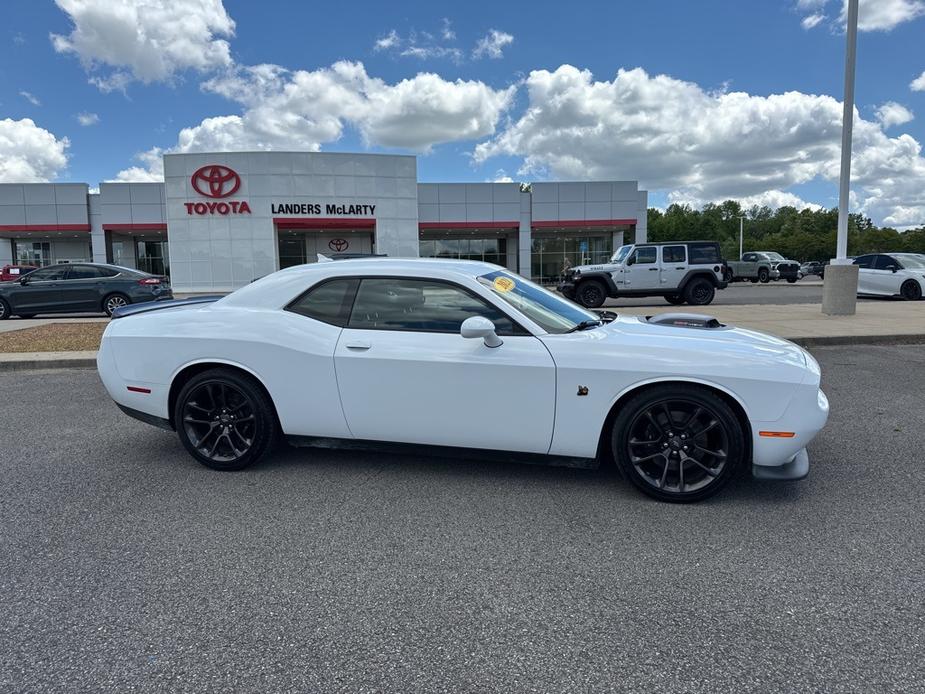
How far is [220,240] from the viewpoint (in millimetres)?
31500

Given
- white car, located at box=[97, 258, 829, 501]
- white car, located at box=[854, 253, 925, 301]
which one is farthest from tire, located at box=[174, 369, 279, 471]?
white car, located at box=[854, 253, 925, 301]

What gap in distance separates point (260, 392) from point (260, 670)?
2.26m

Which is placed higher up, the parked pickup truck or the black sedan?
the parked pickup truck

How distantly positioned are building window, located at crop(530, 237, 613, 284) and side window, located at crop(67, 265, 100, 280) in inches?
1087

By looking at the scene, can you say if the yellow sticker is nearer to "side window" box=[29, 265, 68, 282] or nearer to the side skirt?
the side skirt

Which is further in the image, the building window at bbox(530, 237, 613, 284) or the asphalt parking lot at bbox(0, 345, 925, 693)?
the building window at bbox(530, 237, 613, 284)

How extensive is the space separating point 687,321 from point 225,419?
340 cm

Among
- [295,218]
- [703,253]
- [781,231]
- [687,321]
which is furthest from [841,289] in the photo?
[781,231]

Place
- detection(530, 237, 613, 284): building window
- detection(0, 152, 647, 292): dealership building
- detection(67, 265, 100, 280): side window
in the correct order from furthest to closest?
detection(530, 237, 613, 284): building window < detection(0, 152, 647, 292): dealership building < detection(67, 265, 100, 280): side window

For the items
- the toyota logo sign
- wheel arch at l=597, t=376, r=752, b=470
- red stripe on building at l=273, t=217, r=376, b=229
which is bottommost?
wheel arch at l=597, t=376, r=752, b=470

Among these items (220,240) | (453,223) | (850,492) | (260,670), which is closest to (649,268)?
(850,492)

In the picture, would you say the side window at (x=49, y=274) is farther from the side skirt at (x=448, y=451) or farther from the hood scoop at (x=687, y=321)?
the hood scoop at (x=687, y=321)

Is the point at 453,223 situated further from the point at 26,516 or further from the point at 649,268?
the point at 26,516

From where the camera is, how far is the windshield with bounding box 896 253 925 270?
19359 mm
